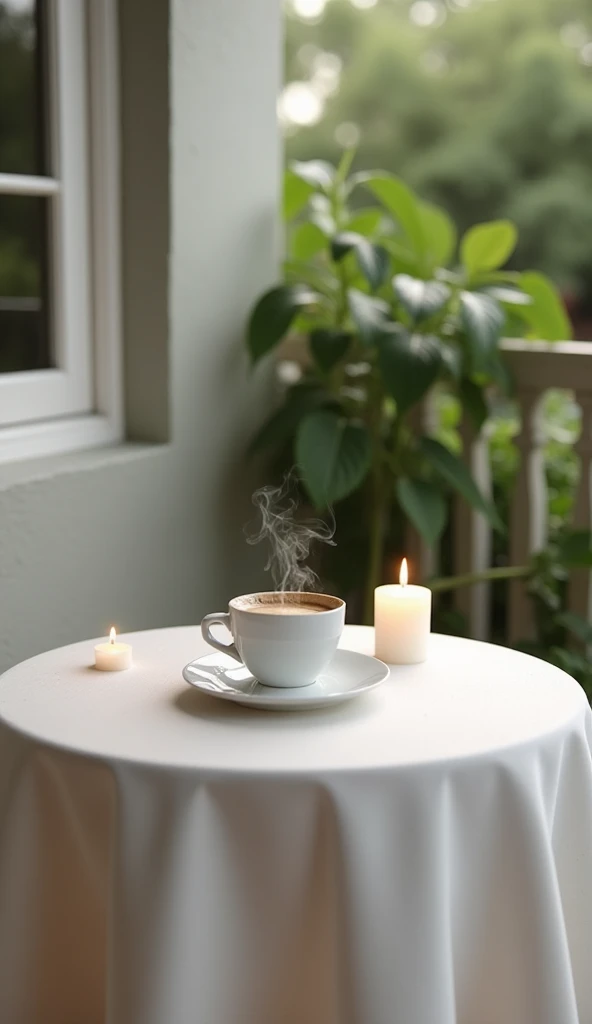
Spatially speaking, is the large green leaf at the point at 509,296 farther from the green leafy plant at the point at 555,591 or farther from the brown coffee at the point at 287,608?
the brown coffee at the point at 287,608

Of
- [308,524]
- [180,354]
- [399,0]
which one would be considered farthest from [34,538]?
[399,0]

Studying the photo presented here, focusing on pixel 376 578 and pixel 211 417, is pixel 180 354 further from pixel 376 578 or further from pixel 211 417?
pixel 376 578

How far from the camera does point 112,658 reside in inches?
54.4

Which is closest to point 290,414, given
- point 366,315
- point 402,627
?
point 366,315

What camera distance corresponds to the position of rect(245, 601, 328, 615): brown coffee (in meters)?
1.26

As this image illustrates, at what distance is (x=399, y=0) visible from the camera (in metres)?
12.0

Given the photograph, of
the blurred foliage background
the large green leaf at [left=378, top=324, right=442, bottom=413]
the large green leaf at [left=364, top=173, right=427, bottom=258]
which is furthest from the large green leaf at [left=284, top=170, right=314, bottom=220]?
Answer: the blurred foliage background

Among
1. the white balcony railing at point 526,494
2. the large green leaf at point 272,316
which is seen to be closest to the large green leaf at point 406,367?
the large green leaf at point 272,316

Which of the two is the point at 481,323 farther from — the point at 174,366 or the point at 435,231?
the point at 174,366

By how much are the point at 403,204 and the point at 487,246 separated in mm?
193

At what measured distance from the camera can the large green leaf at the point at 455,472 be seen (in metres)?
2.22

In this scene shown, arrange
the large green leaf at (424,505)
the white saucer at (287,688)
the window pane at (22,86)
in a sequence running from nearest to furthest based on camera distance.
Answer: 1. the white saucer at (287,688)
2. the window pane at (22,86)
3. the large green leaf at (424,505)

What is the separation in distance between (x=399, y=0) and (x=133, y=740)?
12.2 metres

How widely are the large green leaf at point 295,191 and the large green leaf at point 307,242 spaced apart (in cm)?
5
